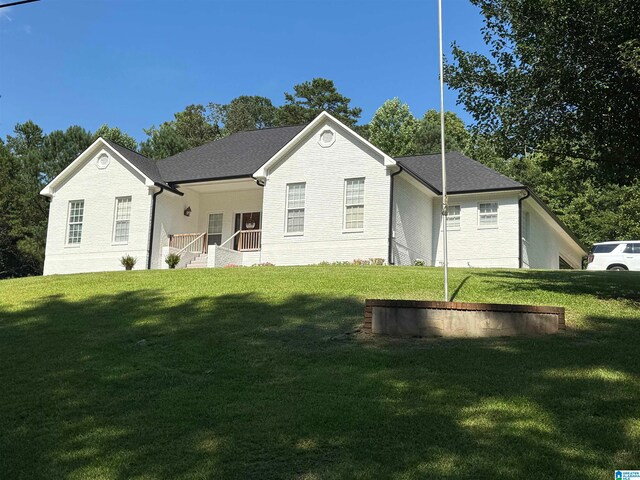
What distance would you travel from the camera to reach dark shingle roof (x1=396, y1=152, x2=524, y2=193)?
24.7 m

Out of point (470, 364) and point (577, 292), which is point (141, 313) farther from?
point (577, 292)

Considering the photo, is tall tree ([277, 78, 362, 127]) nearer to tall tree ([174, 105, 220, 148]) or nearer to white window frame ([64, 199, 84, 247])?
tall tree ([174, 105, 220, 148])

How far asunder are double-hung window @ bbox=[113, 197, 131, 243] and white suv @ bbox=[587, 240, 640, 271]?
17.8 meters

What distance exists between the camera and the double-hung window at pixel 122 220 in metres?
24.7

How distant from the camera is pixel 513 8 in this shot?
39.2ft

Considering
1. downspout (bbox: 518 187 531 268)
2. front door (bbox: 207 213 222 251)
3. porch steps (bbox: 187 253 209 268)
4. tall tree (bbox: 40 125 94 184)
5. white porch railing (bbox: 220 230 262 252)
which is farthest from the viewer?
tall tree (bbox: 40 125 94 184)

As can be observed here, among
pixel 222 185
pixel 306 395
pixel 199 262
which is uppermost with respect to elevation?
pixel 222 185

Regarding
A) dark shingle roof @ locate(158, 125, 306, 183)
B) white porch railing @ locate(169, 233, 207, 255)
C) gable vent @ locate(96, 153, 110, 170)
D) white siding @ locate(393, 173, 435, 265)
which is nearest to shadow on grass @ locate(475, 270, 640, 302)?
white siding @ locate(393, 173, 435, 265)

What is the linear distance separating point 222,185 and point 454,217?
9.36 m

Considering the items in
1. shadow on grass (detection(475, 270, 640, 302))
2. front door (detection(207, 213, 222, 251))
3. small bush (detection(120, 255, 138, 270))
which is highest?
front door (detection(207, 213, 222, 251))

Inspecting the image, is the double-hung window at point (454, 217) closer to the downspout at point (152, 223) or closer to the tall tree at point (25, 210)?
the downspout at point (152, 223)

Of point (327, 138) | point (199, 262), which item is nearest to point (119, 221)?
point (199, 262)

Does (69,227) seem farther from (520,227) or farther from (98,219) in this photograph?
(520,227)

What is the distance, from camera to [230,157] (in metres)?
26.7
